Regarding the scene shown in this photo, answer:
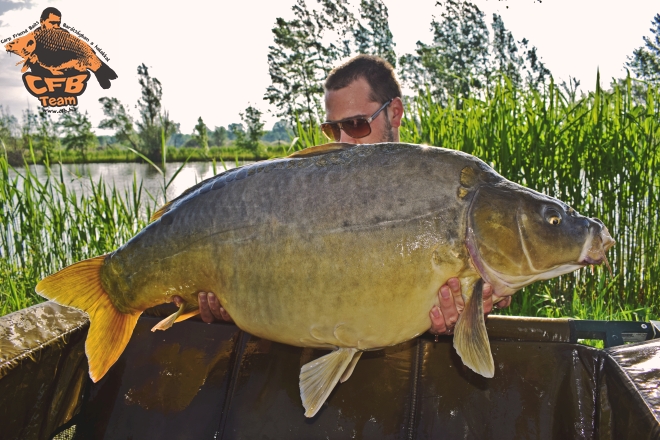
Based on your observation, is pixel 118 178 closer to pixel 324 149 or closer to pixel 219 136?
pixel 324 149

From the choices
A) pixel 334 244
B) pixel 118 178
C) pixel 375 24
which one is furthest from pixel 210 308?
pixel 375 24

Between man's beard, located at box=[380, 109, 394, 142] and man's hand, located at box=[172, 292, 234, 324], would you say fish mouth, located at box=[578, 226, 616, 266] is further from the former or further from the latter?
man's beard, located at box=[380, 109, 394, 142]

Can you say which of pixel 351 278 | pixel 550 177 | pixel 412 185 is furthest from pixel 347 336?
pixel 550 177

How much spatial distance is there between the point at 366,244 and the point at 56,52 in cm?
1125

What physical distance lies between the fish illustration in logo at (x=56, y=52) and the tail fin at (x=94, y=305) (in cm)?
743

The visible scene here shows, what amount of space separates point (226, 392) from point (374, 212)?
88 cm

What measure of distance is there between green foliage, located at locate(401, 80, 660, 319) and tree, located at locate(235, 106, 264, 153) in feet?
97.4

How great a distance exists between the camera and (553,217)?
1.34 metres

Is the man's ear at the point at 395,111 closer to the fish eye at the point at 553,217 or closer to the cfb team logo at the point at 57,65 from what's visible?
the fish eye at the point at 553,217

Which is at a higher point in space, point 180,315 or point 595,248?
point 595,248

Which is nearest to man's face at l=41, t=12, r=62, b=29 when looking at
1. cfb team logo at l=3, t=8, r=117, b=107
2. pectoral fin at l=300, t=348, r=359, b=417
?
cfb team logo at l=3, t=8, r=117, b=107

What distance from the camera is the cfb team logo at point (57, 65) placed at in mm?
9156

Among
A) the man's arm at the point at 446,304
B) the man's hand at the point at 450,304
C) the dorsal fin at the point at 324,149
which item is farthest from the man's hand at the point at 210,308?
the man's hand at the point at 450,304

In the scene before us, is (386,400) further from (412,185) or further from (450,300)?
(412,185)
